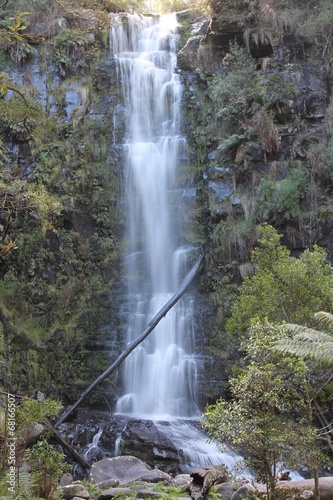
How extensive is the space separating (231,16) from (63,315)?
1448cm

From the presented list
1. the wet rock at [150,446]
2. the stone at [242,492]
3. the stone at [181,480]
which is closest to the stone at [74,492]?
the stone at [181,480]

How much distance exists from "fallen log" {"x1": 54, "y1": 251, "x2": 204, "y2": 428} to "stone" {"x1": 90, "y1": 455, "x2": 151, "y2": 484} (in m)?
2.81

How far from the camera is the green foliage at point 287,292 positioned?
9398 mm

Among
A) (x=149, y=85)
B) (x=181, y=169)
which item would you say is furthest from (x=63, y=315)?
(x=149, y=85)

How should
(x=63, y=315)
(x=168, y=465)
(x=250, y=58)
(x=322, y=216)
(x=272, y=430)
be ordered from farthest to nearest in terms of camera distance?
(x=250, y=58) < (x=63, y=315) < (x=322, y=216) < (x=168, y=465) < (x=272, y=430)

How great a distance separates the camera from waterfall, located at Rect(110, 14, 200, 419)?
48.4ft

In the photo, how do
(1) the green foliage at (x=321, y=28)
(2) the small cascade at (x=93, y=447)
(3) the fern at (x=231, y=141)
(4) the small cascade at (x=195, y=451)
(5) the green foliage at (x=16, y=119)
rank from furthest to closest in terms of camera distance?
(1) the green foliage at (x=321, y=28) → (5) the green foliage at (x=16, y=119) → (3) the fern at (x=231, y=141) → (2) the small cascade at (x=93, y=447) → (4) the small cascade at (x=195, y=451)

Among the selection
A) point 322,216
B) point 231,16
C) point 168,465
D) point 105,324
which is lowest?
point 168,465

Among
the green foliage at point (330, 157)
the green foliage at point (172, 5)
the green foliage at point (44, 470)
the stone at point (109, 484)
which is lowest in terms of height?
the stone at point (109, 484)

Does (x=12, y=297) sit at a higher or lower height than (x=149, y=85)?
lower

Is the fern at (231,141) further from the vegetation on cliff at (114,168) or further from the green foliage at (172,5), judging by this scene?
the green foliage at (172,5)

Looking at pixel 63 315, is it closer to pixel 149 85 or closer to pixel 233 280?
pixel 233 280

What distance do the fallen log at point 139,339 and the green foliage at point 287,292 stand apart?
13.4 feet

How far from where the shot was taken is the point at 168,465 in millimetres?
11133
